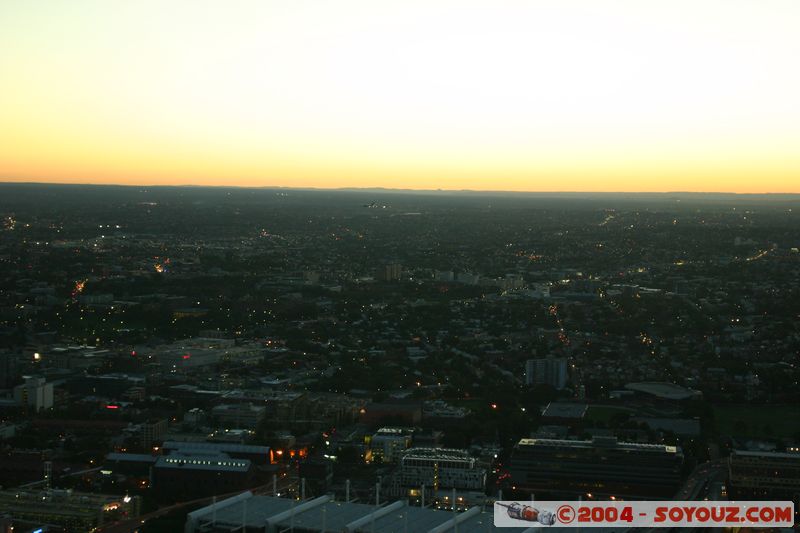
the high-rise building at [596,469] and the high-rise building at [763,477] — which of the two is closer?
the high-rise building at [763,477]

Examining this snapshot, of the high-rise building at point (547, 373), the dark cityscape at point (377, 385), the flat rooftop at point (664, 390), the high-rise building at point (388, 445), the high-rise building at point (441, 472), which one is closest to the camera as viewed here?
the dark cityscape at point (377, 385)

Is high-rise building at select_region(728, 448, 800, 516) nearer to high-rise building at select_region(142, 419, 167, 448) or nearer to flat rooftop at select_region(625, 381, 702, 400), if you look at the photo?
flat rooftop at select_region(625, 381, 702, 400)

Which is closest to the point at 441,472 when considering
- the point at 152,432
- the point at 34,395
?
the point at 152,432

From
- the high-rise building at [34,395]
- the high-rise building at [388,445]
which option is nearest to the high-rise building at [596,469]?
the high-rise building at [388,445]

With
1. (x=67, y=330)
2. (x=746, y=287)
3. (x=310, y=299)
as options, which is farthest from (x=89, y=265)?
(x=746, y=287)

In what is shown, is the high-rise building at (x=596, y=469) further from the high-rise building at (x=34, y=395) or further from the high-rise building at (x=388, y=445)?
the high-rise building at (x=34, y=395)

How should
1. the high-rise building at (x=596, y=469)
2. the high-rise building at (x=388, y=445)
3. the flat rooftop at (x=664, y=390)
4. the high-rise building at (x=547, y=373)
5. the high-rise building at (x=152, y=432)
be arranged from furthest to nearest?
the high-rise building at (x=547, y=373) → the flat rooftop at (x=664, y=390) → the high-rise building at (x=152, y=432) → the high-rise building at (x=388, y=445) → the high-rise building at (x=596, y=469)

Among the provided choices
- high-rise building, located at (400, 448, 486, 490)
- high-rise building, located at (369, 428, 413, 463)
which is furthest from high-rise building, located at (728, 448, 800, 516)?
high-rise building, located at (369, 428, 413, 463)
